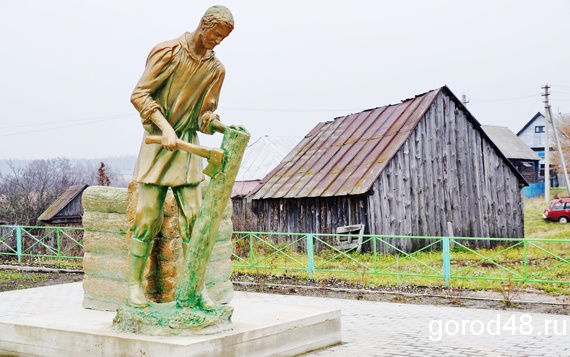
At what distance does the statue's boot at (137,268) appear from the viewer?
19.7ft

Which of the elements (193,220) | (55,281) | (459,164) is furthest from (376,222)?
(193,220)

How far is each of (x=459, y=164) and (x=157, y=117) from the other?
1638 centimetres

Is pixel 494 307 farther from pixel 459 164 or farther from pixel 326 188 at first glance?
pixel 459 164

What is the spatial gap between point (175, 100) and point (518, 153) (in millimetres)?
50470

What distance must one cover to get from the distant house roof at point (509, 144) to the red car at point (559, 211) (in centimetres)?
1880

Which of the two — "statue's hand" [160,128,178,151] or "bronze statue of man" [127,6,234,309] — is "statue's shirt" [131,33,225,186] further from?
"statue's hand" [160,128,178,151]

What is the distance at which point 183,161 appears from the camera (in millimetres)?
6090

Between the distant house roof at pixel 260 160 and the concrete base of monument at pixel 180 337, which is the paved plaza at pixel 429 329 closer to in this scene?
the concrete base of monument at pixel 180 337

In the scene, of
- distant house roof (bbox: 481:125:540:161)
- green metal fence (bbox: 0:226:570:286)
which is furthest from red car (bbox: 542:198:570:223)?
distant house roof (bbox: 481:125:540:161)

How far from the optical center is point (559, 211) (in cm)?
3200

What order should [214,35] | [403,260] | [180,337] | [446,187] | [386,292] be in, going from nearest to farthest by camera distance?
[180,337], [214,35], [386,292], [403,260], [446,187]

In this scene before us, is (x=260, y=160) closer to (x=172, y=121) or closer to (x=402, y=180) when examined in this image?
(x=402, y=180)

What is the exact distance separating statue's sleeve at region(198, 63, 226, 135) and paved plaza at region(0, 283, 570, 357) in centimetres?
240

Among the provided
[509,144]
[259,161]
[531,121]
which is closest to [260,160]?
[259,161]
